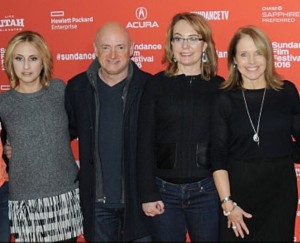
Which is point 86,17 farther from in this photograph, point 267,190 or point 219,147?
point 267,190

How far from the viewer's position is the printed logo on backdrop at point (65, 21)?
3.26 m

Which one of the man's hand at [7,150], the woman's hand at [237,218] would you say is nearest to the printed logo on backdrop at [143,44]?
the man's hand at [7,150]

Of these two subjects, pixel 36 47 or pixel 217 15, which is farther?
pixel 217 15

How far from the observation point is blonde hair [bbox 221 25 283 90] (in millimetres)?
2275

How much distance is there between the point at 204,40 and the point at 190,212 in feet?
2.83

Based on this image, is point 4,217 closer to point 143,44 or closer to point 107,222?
point 107,222

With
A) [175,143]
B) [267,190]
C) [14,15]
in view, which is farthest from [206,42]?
[14,15]

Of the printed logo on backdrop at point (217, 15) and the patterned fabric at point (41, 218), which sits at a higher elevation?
the printed logo on backdrop at point (217, 15)

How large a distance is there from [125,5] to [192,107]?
46.8 inches

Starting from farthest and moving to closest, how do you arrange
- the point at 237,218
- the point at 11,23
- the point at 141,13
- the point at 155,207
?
the point at 11,23
the point at 141,13
the point at 155,207
the point at 237,218

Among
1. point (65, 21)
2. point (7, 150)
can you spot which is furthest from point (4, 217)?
point (65, 21)

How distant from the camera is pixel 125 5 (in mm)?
3213

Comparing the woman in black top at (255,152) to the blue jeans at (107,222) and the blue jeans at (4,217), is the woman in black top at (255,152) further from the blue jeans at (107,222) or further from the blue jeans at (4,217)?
the blue jeans at (4,217)

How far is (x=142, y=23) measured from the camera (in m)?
3.21
